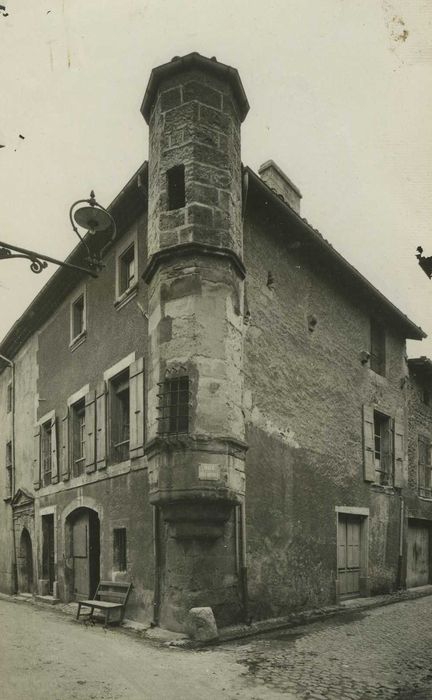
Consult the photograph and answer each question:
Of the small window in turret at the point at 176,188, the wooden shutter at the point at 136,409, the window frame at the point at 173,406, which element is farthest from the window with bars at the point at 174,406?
the small window in turret at the point at 176,188

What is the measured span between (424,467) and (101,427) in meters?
9.44

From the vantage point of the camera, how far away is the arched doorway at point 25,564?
1609 centimetres

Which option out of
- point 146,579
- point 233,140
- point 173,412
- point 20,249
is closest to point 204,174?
point 233,140

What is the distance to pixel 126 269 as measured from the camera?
461 inches

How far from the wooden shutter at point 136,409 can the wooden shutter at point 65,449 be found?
360 cm

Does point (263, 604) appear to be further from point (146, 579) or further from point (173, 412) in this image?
point (173, 412)

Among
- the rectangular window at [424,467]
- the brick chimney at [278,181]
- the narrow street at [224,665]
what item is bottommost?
the narrow street at [224,665]

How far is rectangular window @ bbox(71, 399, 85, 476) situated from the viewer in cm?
1315

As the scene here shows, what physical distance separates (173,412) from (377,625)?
180 inches

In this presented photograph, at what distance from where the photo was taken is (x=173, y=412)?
8.73m

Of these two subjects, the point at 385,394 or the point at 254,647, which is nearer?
the point at 254,647

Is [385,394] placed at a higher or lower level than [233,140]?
lower

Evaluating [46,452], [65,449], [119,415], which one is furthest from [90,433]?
[46,452]

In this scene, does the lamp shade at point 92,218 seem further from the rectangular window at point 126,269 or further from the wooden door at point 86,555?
the wooden door at point 86,555
